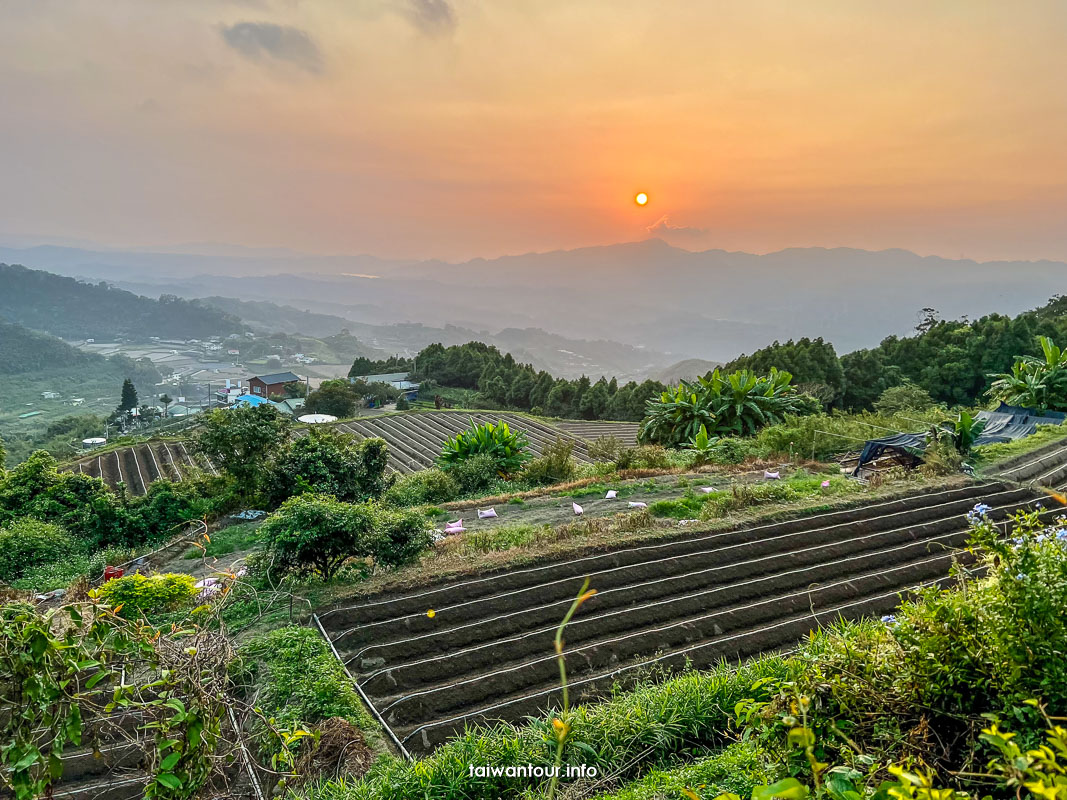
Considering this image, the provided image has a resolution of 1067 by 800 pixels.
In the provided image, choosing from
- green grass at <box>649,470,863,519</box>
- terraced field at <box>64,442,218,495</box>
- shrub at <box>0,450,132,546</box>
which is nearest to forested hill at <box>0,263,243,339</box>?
terraced field at <box>64,442,218,495</box>

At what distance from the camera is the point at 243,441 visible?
43.0 feet

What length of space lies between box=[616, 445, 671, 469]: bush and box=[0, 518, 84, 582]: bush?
38.9ft

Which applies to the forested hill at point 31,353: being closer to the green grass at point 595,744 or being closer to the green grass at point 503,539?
the green grass at point 503,539

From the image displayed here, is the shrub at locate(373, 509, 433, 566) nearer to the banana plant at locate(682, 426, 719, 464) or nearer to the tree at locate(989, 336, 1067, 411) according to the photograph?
the banana plant at locate(682, 426, 719, 464)

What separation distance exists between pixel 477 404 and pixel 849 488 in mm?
44611

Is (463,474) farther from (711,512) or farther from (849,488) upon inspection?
(849,488)

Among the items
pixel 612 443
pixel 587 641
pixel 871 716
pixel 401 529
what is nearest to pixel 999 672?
pixel 871 716

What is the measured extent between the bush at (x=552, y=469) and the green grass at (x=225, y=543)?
22.9ft

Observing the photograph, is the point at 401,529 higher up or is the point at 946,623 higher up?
the point at 946,623

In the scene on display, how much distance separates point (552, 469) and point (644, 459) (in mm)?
2410

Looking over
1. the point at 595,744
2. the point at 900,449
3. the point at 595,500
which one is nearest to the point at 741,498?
the point at 595,500

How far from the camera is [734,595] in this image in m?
7.59

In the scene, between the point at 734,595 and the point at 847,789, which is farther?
the point at 734,595

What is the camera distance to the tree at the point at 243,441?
12945 mm
